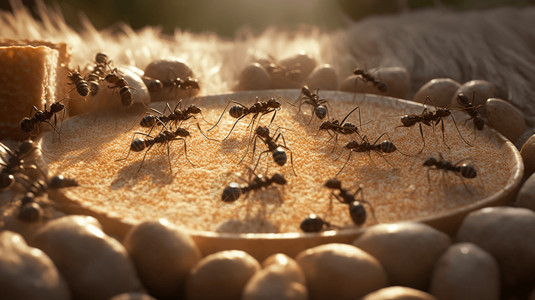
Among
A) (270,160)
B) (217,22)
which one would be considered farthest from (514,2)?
(270,160)

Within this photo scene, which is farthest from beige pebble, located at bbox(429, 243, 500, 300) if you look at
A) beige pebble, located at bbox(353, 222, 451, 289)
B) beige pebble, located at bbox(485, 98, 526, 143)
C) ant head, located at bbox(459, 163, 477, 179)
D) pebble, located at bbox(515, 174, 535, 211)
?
beige pebble, located at bbox(485, 98, 526, 143)

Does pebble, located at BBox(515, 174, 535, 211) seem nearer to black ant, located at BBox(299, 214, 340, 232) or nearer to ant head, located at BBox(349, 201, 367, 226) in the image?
ant head, located at BBox(349, 201, 367, 226)

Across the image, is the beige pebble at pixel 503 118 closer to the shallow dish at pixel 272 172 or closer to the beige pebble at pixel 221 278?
the shallow dish at pixel 272 172

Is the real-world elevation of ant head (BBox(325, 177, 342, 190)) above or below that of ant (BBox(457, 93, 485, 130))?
above

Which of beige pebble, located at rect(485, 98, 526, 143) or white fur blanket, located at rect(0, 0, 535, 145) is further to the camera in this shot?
white fur blanket, located at rect(0, 0, 535, 145)

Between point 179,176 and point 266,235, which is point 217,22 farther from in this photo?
point 266,235

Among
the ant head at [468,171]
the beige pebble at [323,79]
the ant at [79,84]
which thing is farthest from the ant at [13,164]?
the beige pebble at [323,79]

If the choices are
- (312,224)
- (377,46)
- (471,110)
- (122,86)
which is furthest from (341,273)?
(377,46)

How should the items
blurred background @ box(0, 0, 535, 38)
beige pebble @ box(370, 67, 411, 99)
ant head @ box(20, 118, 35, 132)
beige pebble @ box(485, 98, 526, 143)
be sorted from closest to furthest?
1. ant head @ box(20, 118, 35, 132)
2. beige pebble @ box(485, 98, 526, 143)
3. beige pebble @ box(370, 67, 411, 99)
4. blurred background @ box(0, 0, 535, 38)
